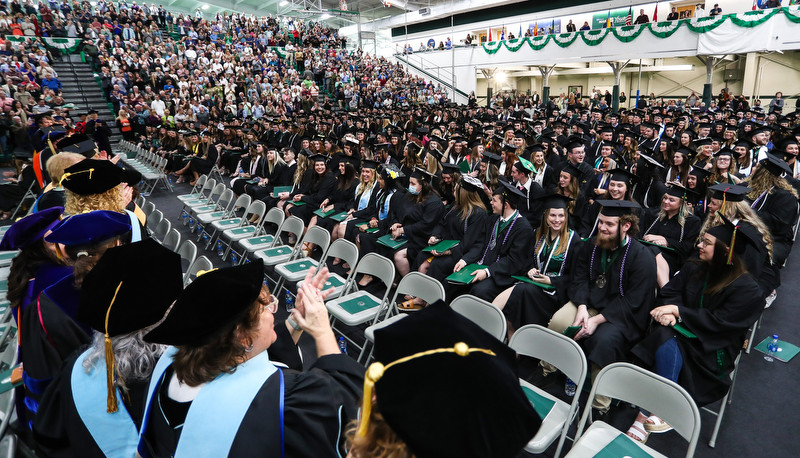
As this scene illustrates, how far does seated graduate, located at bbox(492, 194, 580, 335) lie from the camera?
153 inches

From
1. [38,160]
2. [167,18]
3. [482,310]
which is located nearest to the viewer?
[482,310]

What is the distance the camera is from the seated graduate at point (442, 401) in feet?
2.96

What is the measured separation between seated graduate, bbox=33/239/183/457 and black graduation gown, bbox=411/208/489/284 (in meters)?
3.41

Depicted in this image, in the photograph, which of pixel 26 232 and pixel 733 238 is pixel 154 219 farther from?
pixel 733 238

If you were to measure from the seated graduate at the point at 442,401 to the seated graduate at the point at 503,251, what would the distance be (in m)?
3.29

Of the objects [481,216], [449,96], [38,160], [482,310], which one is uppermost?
[449,96]

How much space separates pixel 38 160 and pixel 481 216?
20.4 feet

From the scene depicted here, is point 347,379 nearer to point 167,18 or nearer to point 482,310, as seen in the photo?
point 482,310

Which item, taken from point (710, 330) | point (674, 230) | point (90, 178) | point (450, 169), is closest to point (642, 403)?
point (710, 330)

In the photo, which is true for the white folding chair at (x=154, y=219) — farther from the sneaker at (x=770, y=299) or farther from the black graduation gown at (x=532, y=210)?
the sneaker at (x=770, y=299)

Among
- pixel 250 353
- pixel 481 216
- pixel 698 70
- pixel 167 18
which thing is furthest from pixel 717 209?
pixel 167 18

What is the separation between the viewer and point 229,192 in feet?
22.9

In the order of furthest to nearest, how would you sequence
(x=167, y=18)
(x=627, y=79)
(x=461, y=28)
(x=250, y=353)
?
(x=461, y=28) → (x=627, y=79) → (x=167, y=18) → (x=250, y=353)

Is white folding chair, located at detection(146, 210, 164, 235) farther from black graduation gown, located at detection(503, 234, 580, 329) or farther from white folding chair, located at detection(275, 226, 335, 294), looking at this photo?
black graduation gown, located at detection(503, 234, 580, 329)
